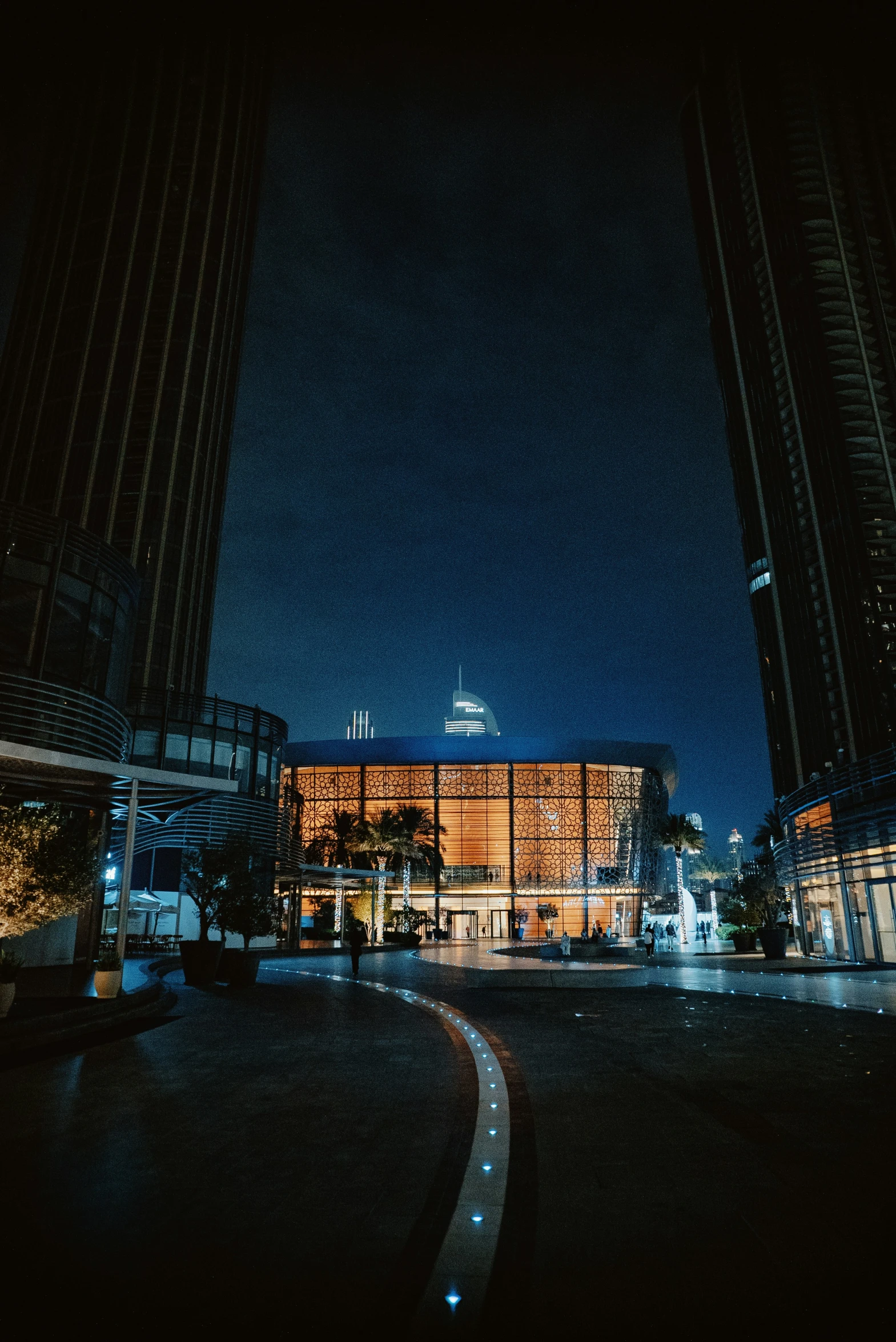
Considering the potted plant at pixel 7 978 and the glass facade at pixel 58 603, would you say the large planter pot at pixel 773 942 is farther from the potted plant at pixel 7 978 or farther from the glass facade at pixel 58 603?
the potted plant at pixel 7 978

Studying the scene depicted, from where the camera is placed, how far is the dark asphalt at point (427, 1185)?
3637 mm

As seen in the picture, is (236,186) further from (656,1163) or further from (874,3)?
(656,1163)

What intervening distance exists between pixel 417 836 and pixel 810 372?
73420 millimetres

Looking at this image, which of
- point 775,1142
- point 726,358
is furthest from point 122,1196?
point 726,358

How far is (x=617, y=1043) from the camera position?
443 inches

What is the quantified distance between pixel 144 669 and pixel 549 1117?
7006 cm

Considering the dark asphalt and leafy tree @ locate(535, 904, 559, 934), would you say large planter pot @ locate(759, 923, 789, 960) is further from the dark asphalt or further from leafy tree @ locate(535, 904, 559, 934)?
leafy tree @ locate(535, 904, 559, 934)

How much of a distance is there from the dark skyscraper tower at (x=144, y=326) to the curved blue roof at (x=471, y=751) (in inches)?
883

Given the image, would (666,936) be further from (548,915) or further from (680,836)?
(548,915)

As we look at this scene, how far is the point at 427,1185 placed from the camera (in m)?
5.21

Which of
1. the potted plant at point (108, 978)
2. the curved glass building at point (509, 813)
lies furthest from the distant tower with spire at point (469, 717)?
the potted plant at point (108, 978)

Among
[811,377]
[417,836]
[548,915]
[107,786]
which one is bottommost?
[548,915]

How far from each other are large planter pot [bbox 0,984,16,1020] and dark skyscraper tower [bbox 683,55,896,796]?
86101 mm

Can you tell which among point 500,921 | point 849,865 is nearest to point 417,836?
point 500,921
